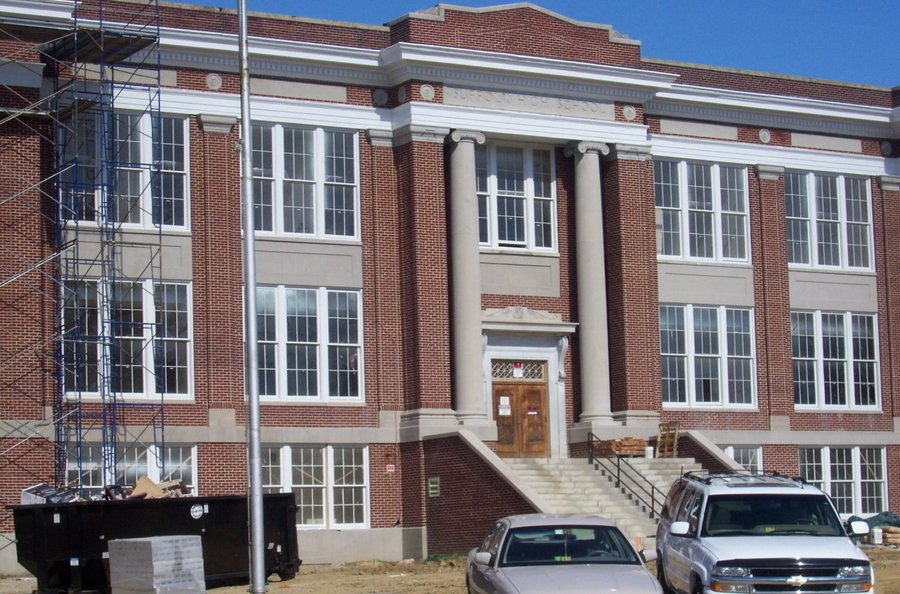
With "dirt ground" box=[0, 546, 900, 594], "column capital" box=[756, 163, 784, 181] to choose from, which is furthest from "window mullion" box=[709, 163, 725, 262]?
"dirt ground" box=[0, 546, 900, 594]

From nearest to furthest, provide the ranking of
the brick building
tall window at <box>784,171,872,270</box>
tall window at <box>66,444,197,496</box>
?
tall window at <box>66,444,197,496</box> → the brick building → tall window at <box>784,171,872,270</box>

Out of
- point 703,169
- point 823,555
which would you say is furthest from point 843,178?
point 823,555

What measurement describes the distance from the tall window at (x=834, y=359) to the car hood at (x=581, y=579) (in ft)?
78.9

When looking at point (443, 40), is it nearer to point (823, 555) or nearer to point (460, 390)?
point (460, 390)

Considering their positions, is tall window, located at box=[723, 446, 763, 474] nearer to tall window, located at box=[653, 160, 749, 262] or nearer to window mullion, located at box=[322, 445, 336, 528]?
tall window, located at box=[653, 160, 749, 262]

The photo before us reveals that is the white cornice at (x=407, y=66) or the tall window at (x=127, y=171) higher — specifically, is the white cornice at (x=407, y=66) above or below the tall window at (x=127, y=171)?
above

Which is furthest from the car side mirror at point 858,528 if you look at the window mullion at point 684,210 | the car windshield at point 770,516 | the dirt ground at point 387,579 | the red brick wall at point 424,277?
the window mullion at point 684,210

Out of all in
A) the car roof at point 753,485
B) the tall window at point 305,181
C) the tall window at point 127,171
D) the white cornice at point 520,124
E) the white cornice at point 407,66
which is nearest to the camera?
the car roof at point 753,485

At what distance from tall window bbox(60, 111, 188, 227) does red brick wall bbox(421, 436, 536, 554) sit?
25.8 feet

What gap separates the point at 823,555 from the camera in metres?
17.6

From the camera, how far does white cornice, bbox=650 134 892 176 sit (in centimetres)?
3856

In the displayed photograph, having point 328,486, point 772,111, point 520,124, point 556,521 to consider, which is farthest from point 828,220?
point 556,521

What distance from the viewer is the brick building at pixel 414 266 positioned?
31.3 meters

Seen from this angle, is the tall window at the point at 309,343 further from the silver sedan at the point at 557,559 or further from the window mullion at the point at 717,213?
the silver sedan at the point at 557,559
